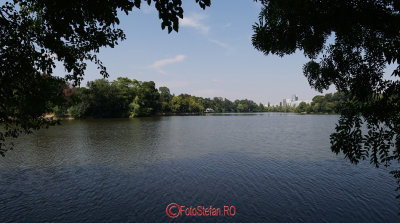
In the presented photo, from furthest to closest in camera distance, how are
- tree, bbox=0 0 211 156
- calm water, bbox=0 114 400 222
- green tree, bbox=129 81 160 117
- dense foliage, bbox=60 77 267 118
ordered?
green tree, bbox=129 81 160 117
dense foliage, bbox=60 77 267 118
calm water, bbox=0 114 400 222
tree, bbox=0 0 211 156

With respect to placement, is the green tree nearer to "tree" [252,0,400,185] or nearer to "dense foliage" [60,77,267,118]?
"dense foliage" [60,77,267,118]

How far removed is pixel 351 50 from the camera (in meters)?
7.02

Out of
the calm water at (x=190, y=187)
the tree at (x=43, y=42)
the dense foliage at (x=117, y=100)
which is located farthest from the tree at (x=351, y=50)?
the dense foliage at (x=117, y=100)

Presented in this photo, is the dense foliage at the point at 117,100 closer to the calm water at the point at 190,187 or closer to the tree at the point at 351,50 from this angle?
the calm water at the point at 190,187

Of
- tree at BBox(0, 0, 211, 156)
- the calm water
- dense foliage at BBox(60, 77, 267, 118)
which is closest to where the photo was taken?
tree at BBox(0, 0, 211, 156)

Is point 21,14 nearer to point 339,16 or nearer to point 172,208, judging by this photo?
point 339,16

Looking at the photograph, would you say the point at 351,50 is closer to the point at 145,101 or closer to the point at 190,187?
the point at 190,187

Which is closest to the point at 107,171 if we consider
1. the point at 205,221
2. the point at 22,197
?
the point at 22,197

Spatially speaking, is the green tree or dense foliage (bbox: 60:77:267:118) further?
the green tree

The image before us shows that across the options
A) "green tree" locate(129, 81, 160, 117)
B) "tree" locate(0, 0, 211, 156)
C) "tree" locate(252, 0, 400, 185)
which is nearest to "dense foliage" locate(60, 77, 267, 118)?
"green tree" locate(129, 81, 160, 117)

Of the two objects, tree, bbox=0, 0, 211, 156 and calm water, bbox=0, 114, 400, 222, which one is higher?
tree, bbox=0, 0, 211, 156

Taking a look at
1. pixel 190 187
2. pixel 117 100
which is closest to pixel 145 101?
pixel 117 100

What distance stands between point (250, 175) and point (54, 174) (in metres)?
15.3

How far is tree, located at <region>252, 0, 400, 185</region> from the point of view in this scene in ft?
18.0
